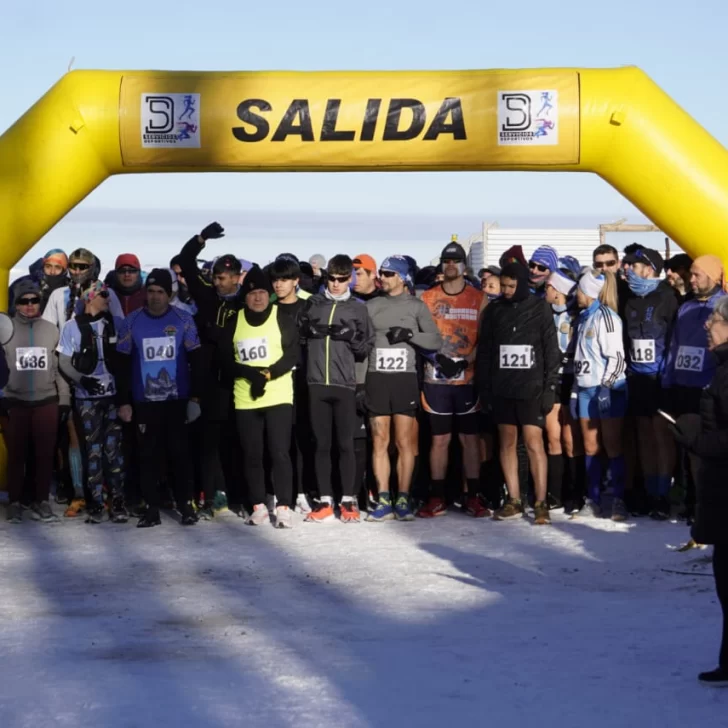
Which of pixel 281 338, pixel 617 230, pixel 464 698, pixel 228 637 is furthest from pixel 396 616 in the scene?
pixel 617 230

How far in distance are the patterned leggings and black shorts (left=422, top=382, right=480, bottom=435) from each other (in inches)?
89.9

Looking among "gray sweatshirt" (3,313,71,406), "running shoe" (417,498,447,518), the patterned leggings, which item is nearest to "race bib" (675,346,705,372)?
"running shoe" (417,498,447,518)

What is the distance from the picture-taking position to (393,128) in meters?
9.47

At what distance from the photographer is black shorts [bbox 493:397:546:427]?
917cm

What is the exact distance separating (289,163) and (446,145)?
1165 millimetres

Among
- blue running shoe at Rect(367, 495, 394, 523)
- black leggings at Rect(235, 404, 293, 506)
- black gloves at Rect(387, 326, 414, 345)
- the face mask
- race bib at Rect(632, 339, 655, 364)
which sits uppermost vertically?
the face mask

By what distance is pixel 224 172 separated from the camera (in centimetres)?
975

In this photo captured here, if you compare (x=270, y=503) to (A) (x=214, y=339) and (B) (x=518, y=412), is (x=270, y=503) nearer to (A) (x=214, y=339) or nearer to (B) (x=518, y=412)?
(A) (x=214, y=339)

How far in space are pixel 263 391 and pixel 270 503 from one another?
1.30 metres

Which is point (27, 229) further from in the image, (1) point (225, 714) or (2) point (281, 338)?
(1) point (225, 714)

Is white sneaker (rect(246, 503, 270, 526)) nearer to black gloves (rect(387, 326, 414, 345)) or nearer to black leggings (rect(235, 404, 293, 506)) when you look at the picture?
black leggings (rect(235, 404, 293, 506))

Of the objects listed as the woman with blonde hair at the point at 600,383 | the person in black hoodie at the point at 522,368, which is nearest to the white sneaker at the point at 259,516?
the person in black hoodie at the point at 522,368

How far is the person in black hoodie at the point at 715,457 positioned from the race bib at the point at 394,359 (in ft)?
13.7

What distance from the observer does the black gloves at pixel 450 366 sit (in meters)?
9.53
